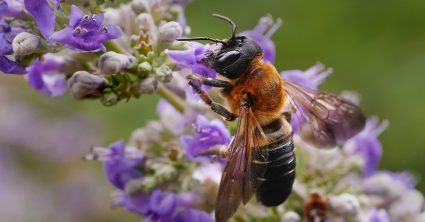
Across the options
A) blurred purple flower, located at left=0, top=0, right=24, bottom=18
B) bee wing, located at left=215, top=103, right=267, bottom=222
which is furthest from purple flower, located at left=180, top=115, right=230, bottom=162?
blurred purple flower, located at left=0, top=0, right=24, bottom=18

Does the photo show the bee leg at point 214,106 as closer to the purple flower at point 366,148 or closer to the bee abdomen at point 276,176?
the bee abdomen at point 276,176

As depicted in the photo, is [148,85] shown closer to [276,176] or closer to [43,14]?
[43,14]

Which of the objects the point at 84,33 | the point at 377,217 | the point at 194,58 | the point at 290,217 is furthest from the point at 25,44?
the point at 377,217

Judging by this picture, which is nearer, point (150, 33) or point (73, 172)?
point (150, 33)

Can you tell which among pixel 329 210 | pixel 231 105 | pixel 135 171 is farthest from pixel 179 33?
pixel 329 210

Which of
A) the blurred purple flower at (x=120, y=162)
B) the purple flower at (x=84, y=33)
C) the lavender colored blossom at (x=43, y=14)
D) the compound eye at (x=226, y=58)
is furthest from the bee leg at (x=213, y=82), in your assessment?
the lavender colored blossom at (x=43, y=14)

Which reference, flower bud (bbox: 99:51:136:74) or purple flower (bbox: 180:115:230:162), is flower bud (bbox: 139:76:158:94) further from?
purple flower (bbox: 180:115:230:162)

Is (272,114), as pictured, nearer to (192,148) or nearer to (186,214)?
(192,148)
